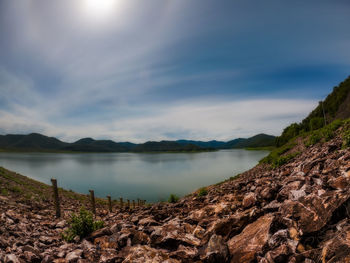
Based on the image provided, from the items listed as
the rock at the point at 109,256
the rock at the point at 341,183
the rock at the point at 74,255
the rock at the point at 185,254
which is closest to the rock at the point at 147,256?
the rock at the point at 185,254

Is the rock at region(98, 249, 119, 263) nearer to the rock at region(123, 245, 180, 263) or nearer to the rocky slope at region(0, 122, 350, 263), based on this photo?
the rocky slope at region(0, 122, 350, 263)

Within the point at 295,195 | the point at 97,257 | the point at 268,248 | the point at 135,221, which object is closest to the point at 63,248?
the point at 97,257

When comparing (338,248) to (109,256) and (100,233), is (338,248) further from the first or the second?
(100,233)

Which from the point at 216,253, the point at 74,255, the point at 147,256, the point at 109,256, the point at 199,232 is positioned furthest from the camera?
the point at 199,232

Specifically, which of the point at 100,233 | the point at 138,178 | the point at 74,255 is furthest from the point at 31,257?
the point at 138,178

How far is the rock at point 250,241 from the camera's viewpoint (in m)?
5.18

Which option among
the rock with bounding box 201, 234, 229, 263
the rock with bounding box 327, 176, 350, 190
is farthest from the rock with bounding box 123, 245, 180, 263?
the rock with bounding box 327, 176, 350, 190

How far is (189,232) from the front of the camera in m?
7.43

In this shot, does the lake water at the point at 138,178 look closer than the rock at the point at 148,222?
No

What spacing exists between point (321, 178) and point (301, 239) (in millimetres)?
4057

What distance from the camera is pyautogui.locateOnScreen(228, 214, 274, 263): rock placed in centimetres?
518

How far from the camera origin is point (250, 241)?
5578 millimetres

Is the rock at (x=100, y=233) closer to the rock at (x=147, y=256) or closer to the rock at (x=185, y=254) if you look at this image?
the rock at (x=147, y=256)

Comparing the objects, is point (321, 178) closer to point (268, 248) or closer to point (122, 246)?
point (268, 248)
